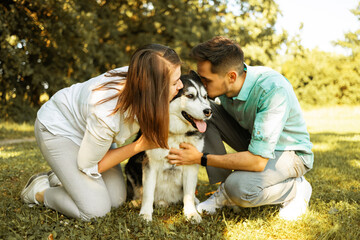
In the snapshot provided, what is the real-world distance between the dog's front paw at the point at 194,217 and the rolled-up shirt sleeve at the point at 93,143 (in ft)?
3.07

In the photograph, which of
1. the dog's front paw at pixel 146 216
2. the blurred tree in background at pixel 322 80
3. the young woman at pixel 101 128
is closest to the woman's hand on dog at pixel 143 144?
the young woman at pixel 101 128

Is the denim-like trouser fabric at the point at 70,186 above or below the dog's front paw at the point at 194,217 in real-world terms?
above

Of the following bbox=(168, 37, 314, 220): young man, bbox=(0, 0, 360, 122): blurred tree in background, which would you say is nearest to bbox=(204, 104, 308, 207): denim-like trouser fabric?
bbox=(168, 37, 314, 220): young man

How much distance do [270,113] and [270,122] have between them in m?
0.08

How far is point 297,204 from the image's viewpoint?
9.37 ft

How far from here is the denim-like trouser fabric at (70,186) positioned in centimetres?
272

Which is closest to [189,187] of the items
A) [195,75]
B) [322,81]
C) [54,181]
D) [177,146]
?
[177,146]

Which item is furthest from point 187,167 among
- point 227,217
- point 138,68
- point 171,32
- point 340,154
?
point 171,32

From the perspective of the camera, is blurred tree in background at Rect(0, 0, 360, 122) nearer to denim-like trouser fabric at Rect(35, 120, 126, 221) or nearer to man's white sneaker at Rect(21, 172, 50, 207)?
man's white sneaker at Rect(21, 172, 50, 207)

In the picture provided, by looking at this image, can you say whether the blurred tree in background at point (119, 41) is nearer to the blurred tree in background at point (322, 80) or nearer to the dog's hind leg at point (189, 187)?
the blurred tree in background at point (322, 80)

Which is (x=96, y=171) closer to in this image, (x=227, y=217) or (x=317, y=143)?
(x=227, y=217)

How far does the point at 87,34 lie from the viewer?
33.6 feet

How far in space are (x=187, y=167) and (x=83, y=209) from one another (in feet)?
3.27

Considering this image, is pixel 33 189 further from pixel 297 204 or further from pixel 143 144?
pixel 297 204
